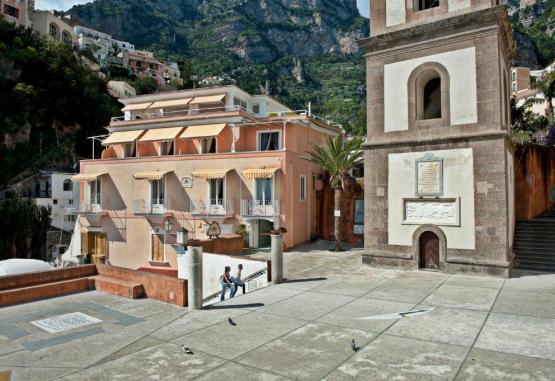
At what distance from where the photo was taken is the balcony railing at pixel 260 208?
28.4 meters

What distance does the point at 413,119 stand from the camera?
61.2 ft

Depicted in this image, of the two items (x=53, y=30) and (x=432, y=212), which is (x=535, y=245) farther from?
(x=53, y=30)

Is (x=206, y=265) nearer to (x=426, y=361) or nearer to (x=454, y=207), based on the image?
(x=454, y=207)

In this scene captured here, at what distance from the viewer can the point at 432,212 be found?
1784 cm

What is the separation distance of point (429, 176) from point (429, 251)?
3.32m

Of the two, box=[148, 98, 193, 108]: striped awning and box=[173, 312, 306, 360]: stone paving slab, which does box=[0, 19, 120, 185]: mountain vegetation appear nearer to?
box=[148, 98, 193, 108]: striped awning

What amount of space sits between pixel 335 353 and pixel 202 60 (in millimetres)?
159080

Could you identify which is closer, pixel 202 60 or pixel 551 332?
pixel 551 332

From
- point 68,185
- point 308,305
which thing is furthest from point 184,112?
point 308,305

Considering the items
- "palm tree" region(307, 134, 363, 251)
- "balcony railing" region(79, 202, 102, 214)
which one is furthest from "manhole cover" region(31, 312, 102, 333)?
"balcony railing" region(79, 202, 102, 214)

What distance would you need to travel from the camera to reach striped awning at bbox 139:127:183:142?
32866 mm

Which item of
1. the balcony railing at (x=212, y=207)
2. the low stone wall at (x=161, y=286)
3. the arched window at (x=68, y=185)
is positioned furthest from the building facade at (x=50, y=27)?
the low stone wall at (x=161, y=286)

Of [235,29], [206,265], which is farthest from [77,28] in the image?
[206,265]

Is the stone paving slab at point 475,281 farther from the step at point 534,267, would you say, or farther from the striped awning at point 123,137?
the striped awning at point 123,137
